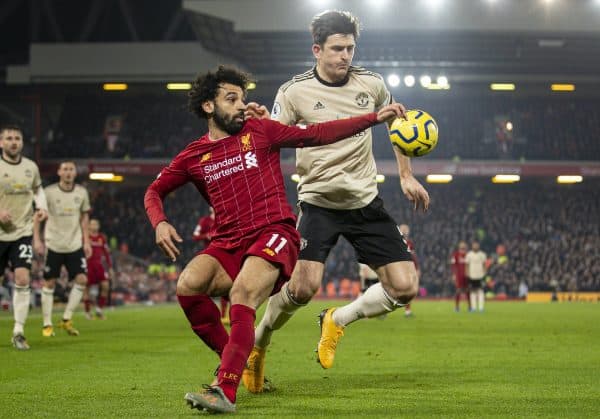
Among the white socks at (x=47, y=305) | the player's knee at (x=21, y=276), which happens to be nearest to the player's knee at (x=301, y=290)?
the player's knee at (x=21, y=276)

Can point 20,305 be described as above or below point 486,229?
below

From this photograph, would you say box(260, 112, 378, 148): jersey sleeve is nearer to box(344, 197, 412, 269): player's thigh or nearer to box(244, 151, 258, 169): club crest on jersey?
box(244, 151, 258, 169): club crest on jersey

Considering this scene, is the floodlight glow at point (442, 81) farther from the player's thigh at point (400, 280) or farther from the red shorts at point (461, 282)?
the player's thigh at point (400, 280)

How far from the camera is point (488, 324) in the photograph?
56.9 ft

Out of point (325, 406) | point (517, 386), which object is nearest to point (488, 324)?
point (517, 386)

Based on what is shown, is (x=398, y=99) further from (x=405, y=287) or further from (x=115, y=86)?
(x=405, y=287)

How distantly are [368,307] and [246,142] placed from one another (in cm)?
196

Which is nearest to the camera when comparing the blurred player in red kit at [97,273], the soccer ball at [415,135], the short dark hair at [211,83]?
the short dark hair at [211,83]

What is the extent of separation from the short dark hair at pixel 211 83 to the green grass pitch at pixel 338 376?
1934 mm

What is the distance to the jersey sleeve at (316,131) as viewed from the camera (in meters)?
5.87

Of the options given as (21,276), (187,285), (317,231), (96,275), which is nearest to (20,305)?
(21,276)

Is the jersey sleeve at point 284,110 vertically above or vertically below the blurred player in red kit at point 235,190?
above

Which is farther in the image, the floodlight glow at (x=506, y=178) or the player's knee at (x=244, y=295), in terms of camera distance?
the floodlight glow at (x=506, y=178)

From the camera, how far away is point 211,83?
6.13 meters
